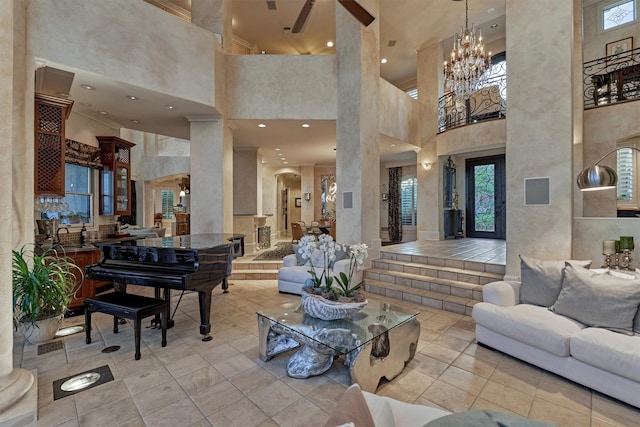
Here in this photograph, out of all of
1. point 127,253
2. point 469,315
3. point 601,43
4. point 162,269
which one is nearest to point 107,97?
point 127,253

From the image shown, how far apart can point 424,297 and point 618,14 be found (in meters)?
9.15

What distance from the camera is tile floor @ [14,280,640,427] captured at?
2020 millimetres

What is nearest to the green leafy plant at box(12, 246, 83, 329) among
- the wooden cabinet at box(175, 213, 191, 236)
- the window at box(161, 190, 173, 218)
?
the wooden cabinet at box(175, 213, 191, 236)

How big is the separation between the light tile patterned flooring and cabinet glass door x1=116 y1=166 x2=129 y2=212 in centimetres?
323

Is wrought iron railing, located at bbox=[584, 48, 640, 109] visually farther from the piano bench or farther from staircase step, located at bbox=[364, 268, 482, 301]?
the piano bench

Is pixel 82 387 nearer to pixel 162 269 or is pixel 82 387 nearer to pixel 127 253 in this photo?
pixel 162 269

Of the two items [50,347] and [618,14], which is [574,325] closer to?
[50,347]

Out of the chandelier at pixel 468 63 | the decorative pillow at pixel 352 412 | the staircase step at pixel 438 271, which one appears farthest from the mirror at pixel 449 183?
the decorative pillow at pixel 352 412

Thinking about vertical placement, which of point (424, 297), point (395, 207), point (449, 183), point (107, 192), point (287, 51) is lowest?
point (424, 297)

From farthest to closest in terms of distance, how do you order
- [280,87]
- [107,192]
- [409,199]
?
1. [409,199]
2. [280,87]
3. [107,192]

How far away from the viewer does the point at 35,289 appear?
305 centimetres

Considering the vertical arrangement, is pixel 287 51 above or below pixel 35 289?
above

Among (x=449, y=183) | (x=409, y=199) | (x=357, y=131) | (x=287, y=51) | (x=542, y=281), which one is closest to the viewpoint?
(x=542, y=281)

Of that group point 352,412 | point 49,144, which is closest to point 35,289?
point 49,144
